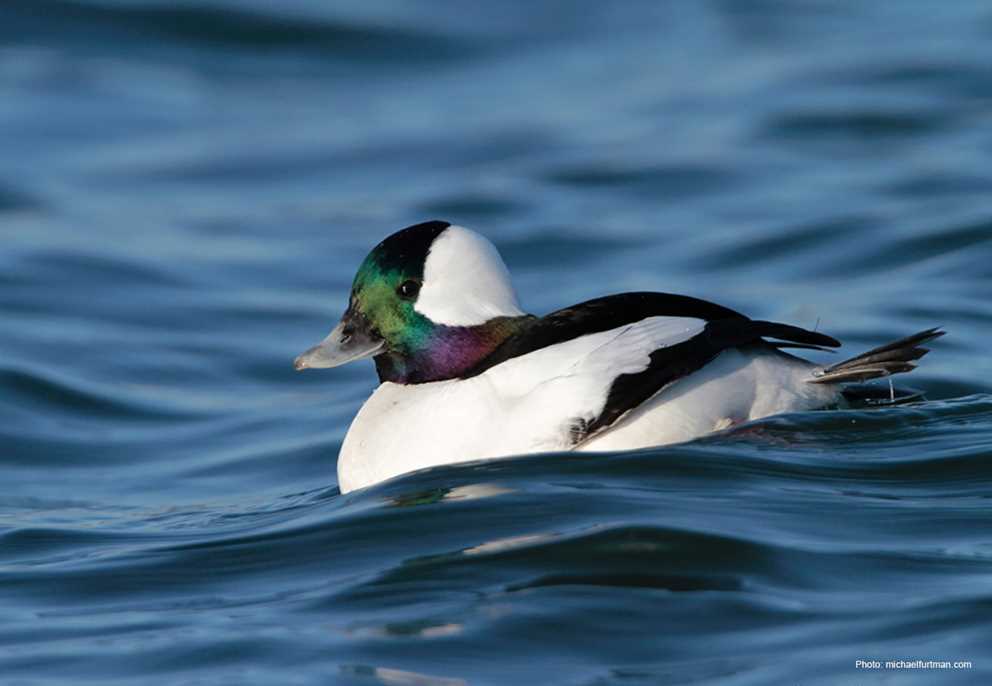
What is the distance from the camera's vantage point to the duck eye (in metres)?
Answer: 6.59

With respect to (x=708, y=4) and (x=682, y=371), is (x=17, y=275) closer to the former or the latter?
(x=682, y=371)

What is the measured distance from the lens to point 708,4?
61.2 ft

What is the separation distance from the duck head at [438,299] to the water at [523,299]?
556 millimetres

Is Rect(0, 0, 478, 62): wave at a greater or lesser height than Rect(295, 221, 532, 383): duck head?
greater

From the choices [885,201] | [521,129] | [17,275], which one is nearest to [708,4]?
[521,129]

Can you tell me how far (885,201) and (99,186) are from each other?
19.5 feet

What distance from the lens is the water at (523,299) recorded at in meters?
4.95

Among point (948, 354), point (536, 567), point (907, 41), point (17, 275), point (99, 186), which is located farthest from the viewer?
point (907, 41)

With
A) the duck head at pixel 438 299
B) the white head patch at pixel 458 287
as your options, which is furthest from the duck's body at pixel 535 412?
the white head patch at pixel 458 287

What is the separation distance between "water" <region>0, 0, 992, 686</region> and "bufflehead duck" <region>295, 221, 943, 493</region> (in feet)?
0.44

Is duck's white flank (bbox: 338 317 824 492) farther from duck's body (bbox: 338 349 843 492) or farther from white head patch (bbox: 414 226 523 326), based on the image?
white head patch (bbox: 414 226 523 326)

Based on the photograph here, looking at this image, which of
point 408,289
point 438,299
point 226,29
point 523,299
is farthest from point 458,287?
point 226,29

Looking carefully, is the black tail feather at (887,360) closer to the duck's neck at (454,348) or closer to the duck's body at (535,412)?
the duck's body at (535,412)

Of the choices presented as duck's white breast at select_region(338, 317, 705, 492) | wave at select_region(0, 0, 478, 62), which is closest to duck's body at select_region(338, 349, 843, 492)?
duck's white breast at select_region(338, 317, 705, 492)
